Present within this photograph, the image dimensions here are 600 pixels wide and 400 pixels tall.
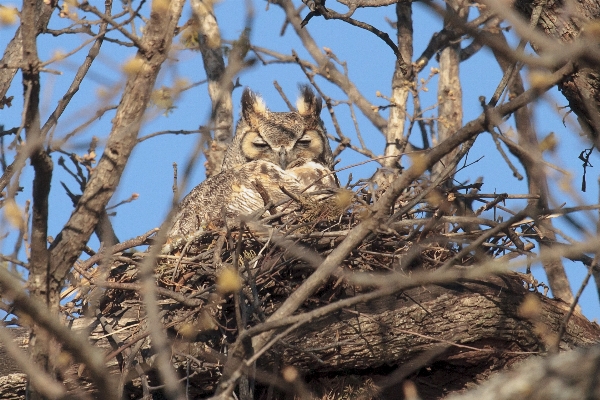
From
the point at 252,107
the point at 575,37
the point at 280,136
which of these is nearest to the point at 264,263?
the point at 575,37

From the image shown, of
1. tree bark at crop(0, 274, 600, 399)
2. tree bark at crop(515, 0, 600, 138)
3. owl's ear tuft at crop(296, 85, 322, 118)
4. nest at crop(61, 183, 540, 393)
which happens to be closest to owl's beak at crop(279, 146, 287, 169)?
owl's ear tuft at crop(296, 85, 322, 118)

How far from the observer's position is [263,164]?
471 cm

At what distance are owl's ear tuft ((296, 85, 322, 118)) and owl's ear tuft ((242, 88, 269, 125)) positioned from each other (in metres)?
0.24

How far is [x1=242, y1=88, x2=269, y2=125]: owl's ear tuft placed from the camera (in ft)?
17.1

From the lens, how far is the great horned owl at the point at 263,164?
4.16 m

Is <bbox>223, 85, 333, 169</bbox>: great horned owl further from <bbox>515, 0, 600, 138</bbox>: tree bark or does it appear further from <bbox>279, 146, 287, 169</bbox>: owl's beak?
<bbox>515, 0, 600, 138</bbox>: tree bark

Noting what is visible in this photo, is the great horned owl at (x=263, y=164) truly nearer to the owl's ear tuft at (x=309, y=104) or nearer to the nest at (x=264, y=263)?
the owl's ear tuft at (x=309, y=104)

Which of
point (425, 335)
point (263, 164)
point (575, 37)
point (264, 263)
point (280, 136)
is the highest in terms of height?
point (280, 136)

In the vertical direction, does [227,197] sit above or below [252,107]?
below

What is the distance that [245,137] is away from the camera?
16.8 ft

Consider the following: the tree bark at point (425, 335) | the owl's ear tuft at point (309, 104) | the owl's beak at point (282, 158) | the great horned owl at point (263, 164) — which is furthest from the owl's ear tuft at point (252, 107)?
the tree bark at point (425, 335)

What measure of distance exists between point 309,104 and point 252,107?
39cm

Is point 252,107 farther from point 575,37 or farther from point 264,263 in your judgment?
point 575,37

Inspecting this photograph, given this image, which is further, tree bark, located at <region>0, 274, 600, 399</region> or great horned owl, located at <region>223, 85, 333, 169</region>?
great horned owl, located at <region>223, 85, 333, 169</region>
